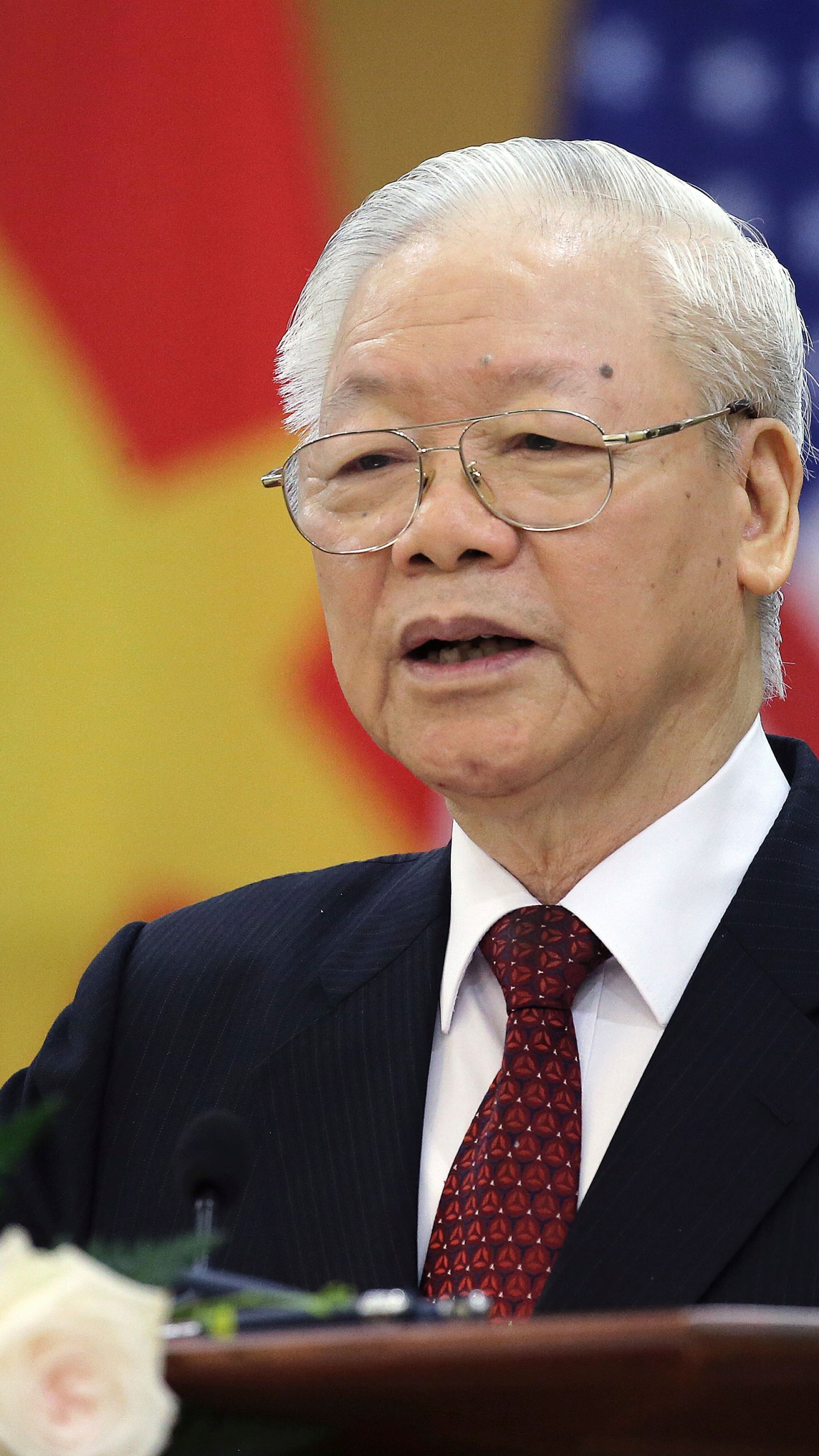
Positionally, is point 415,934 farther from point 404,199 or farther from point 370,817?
point 370,817

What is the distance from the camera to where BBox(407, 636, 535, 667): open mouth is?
58.7 inches

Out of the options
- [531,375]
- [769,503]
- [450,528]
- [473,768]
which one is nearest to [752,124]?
[769,503]

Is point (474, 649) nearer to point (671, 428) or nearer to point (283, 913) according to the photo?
point (671, 428)

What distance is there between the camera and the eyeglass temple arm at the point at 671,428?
59.0 inches

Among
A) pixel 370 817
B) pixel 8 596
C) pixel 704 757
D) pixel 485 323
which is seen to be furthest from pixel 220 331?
pixel 704 757

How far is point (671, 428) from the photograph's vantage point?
60.0 inches

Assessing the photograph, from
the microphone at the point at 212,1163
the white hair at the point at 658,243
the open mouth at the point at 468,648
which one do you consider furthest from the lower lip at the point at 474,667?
the microphone at the point at 212,1163

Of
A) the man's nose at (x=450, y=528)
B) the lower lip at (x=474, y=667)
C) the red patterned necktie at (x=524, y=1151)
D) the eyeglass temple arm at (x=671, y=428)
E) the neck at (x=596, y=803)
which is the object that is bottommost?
the red patterned necktie at (x=524, y=1151)

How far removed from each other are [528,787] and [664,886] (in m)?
0.16

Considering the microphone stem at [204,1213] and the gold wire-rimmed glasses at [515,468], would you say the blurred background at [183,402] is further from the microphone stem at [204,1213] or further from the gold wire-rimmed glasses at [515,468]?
the microphone stem at [204,1213]

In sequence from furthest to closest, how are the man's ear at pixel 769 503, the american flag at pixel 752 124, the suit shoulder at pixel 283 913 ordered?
the american flag at pixel 752 124 → the suit shoulder at pixel 283 913 → the man's ear at pixel 769 503

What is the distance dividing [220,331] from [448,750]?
1.42 m

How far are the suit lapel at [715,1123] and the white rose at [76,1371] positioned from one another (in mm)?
741

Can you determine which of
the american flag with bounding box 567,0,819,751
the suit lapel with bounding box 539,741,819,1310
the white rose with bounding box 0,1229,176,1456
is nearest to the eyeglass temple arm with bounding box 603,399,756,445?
the suit lapel with bounding box 539,741,819,1310
